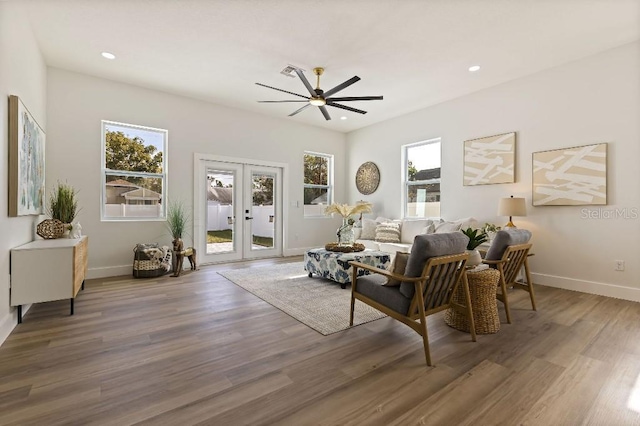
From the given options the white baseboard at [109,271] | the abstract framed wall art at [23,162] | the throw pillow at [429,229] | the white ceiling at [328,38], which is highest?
the white ceiling at [328,38]

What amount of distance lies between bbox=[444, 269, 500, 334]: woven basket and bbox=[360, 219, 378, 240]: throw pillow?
11.2ft

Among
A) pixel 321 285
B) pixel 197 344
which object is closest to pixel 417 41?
pixel 321 285

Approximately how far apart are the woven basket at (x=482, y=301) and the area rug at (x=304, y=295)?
0.77m

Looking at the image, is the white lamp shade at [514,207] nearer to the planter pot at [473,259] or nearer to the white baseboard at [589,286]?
the white baseboard at [589,286]

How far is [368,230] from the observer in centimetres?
617

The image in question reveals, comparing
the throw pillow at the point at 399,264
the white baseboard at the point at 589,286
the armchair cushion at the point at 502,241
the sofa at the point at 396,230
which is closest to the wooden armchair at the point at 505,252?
the armchair cushion at the point at 502,241

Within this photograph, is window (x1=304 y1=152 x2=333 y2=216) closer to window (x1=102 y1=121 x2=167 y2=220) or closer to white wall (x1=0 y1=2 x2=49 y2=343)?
window (x1=102 y1=121 x2=167 y2=220)

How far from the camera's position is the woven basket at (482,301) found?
8.47 feet

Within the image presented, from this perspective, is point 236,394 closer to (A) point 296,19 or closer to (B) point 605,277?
(A) point 296,19

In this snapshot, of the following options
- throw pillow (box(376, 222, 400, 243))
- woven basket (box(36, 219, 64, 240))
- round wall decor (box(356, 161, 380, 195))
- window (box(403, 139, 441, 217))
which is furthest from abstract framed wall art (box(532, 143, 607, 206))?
woven basket (box(36, 219, 64, 240))

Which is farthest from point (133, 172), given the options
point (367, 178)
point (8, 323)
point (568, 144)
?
point (568, 144)

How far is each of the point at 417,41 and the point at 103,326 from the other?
4.42 m

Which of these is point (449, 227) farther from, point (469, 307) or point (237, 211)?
point (237, 211)

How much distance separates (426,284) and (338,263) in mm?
1901
